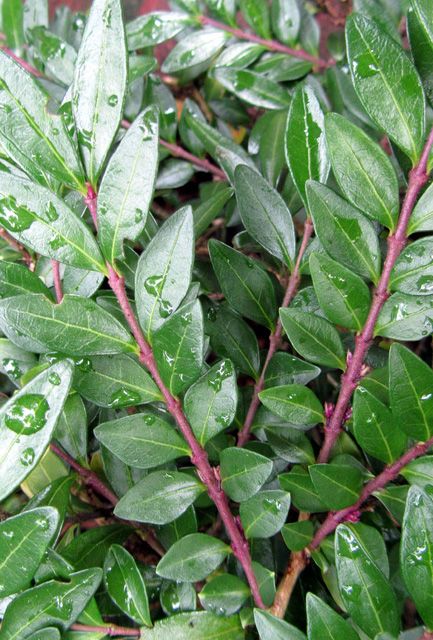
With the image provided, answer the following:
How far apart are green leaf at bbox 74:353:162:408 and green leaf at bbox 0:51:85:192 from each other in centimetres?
16

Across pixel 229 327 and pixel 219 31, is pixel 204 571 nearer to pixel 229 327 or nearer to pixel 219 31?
pixel 229 327

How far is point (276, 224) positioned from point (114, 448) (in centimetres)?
29

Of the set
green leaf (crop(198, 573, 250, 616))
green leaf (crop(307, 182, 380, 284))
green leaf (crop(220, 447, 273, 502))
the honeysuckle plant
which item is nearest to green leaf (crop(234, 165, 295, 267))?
the honeysuckle plant

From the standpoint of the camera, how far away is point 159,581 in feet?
2.31

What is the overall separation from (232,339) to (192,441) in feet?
0.49

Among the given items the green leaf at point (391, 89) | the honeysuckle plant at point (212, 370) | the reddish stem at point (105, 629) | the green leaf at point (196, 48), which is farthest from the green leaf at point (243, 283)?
the green leaf at point (196, 48)

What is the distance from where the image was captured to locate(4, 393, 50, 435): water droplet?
1.67 feet

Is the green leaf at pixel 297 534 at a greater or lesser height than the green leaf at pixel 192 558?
lesser

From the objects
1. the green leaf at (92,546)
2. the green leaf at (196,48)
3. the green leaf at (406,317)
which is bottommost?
the green leaf at (92,546)

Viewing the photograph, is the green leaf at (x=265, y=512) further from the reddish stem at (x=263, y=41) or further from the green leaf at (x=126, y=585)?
the reddish stem at (x=263, y=41)

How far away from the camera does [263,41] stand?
99 centimetres

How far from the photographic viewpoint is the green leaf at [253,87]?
939 millimetres

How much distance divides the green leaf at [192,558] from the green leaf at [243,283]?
23cm

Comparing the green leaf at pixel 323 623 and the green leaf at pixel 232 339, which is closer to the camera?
the green leaf at pixel 323 623
